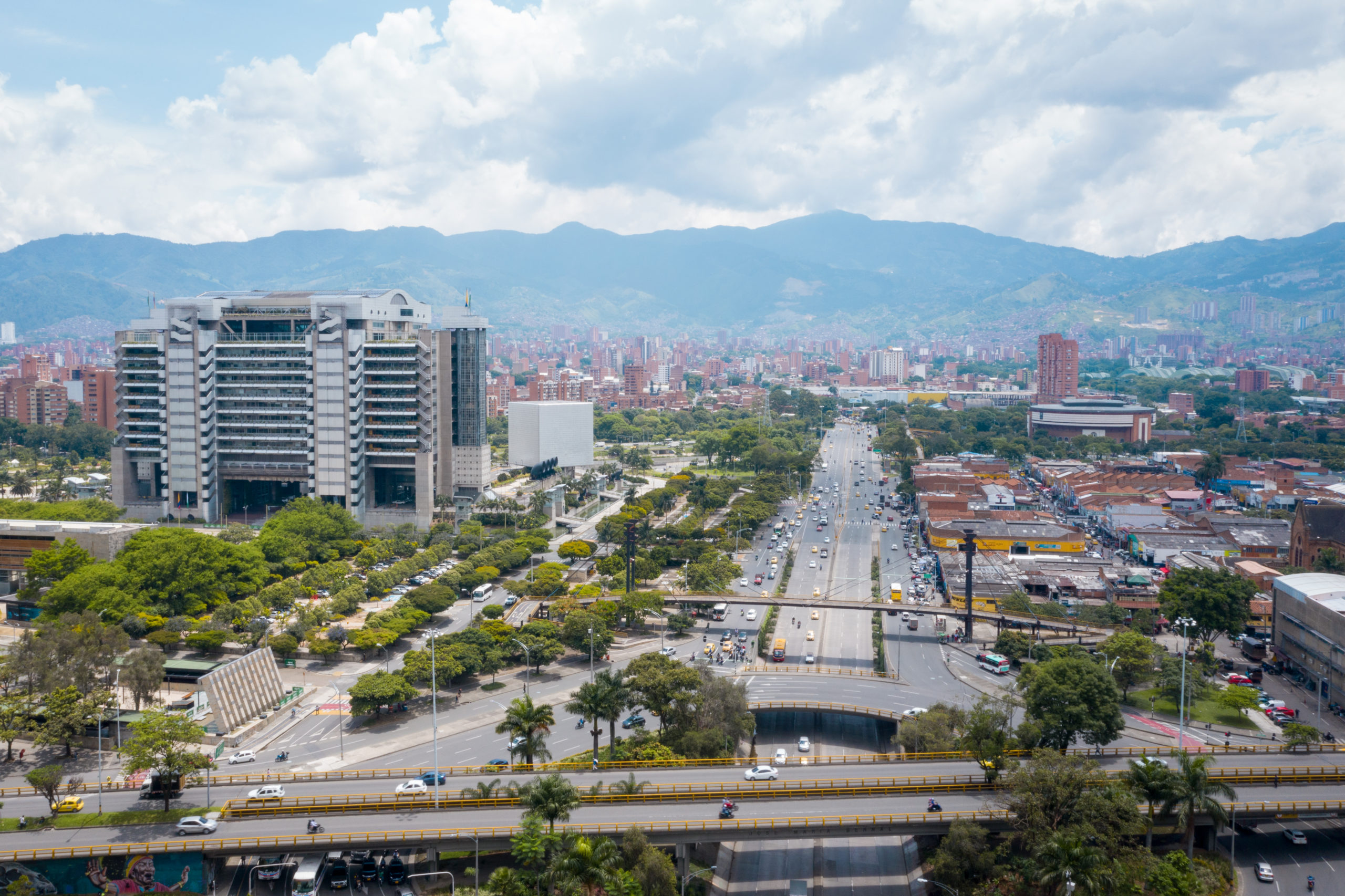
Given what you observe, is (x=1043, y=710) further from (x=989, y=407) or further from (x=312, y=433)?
(x=989, y=407)

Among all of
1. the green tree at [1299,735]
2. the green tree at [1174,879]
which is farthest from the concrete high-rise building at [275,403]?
the green tree at [1174,879]

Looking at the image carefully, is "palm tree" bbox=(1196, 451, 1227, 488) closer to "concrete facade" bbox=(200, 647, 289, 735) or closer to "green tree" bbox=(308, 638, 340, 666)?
"green tree" bbox=(308, 638, 340, 666)

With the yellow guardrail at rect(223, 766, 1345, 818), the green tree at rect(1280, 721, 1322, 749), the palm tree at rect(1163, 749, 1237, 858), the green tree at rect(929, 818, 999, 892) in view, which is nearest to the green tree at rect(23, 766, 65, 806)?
Result: the yellow guardrail at rect(223, 766, 1345, 818)

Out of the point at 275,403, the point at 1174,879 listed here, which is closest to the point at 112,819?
the point at 1174,879

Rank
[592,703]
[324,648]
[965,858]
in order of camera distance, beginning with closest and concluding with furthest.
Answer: [965,858], [592,703], [324,648]

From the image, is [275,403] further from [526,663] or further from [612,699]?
[612,699]

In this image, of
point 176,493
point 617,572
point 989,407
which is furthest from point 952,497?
point 989,407
